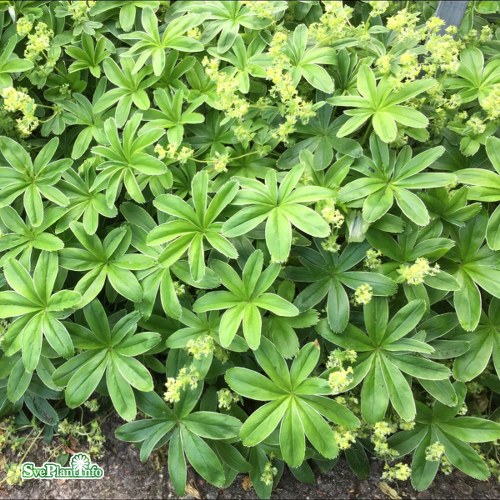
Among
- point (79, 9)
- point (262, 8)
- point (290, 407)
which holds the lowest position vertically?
point (290, 407)

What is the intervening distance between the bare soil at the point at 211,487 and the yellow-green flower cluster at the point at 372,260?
96 cm

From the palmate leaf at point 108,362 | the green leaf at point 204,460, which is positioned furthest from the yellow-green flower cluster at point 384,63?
the green leaf at point 204,460

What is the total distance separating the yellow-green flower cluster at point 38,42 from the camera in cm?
230

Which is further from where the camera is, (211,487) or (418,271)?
(211,487)

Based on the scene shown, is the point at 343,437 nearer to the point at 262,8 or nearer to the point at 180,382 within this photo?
the point at 180,382

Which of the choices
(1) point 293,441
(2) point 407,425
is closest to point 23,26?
(1) point 293,441

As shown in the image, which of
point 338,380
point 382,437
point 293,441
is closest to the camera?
point 338,380

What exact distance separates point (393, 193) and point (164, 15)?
1.42 meters

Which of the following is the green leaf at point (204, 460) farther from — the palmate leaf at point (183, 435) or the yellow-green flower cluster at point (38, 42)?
the yellow-green flower cluster at point (38, 42)

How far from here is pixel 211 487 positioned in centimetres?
236

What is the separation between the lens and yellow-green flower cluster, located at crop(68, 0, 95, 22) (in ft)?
7.80

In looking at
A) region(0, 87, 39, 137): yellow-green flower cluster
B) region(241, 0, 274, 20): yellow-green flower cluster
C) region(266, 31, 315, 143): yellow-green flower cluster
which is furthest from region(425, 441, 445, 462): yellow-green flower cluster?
region(0, 87, 39, 137): yellow-green flower cluster

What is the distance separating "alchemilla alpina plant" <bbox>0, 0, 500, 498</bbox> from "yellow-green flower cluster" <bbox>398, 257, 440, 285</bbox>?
22 mm

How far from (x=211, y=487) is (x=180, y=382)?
730mm
